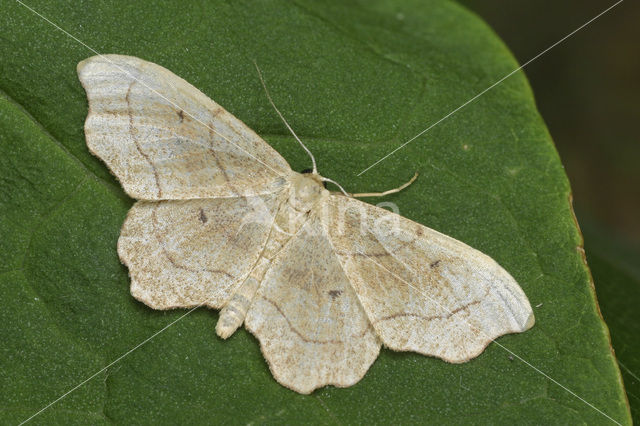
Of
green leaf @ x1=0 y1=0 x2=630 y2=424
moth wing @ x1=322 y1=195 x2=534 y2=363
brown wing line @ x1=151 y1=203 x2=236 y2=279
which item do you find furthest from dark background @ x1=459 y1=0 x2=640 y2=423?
brown wing line @ x1=151 y1=203 x2=236 y2=279

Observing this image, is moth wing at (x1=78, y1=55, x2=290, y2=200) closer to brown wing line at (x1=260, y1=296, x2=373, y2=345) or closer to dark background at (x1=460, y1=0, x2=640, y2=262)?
brown wing line at (x1=260, y1=296, x2=373, y2=345)

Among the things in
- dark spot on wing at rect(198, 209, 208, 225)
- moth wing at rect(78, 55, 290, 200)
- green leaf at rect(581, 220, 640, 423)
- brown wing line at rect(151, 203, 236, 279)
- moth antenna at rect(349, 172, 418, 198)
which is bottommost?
brown wing line at rect(151, 203, 236, 279)

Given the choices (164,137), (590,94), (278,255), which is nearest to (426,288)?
(278,255)

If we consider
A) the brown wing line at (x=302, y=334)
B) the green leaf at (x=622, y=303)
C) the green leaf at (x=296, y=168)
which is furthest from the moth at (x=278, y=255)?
the green leaf at (x=622, y=303)

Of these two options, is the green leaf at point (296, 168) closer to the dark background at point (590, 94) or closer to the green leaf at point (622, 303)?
the green leaf at point (622, 303)

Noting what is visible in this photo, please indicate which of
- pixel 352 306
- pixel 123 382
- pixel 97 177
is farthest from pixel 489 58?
pixel 123 382

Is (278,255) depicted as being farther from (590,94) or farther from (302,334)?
(590,94)

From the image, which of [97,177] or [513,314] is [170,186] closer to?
[97,177]
